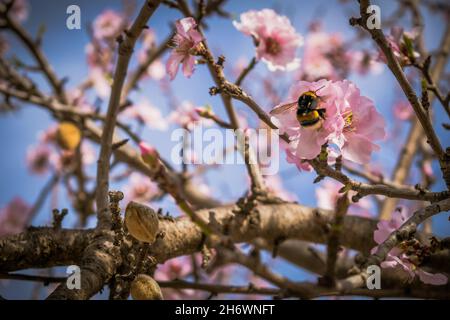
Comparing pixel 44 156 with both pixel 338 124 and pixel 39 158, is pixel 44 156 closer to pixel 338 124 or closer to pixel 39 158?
pixel 39 158

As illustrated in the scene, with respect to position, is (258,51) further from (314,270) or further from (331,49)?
(331,49)

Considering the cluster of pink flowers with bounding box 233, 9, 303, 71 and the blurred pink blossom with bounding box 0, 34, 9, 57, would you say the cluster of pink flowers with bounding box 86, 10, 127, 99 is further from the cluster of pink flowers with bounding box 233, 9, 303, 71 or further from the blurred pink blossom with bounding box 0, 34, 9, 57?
the cluster of pink flowers with bounding box 233, 9, 303, 71

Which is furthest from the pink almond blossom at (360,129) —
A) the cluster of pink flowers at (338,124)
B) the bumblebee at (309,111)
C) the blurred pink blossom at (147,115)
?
the blurred pink blossom at (147,115)

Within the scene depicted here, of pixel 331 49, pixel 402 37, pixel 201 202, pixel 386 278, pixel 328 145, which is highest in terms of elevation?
pixel 331 49

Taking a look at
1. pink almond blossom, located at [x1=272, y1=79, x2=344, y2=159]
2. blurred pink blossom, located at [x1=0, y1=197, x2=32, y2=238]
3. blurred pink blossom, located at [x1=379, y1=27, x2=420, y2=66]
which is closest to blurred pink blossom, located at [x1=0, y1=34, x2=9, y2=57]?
blurred pink blossom, located at [x1=0, y1=197, x2=32, y2=238]

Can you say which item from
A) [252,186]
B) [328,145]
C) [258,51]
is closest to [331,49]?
[258,51]

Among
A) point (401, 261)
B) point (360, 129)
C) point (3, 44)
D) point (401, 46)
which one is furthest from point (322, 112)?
point (3, 44)
